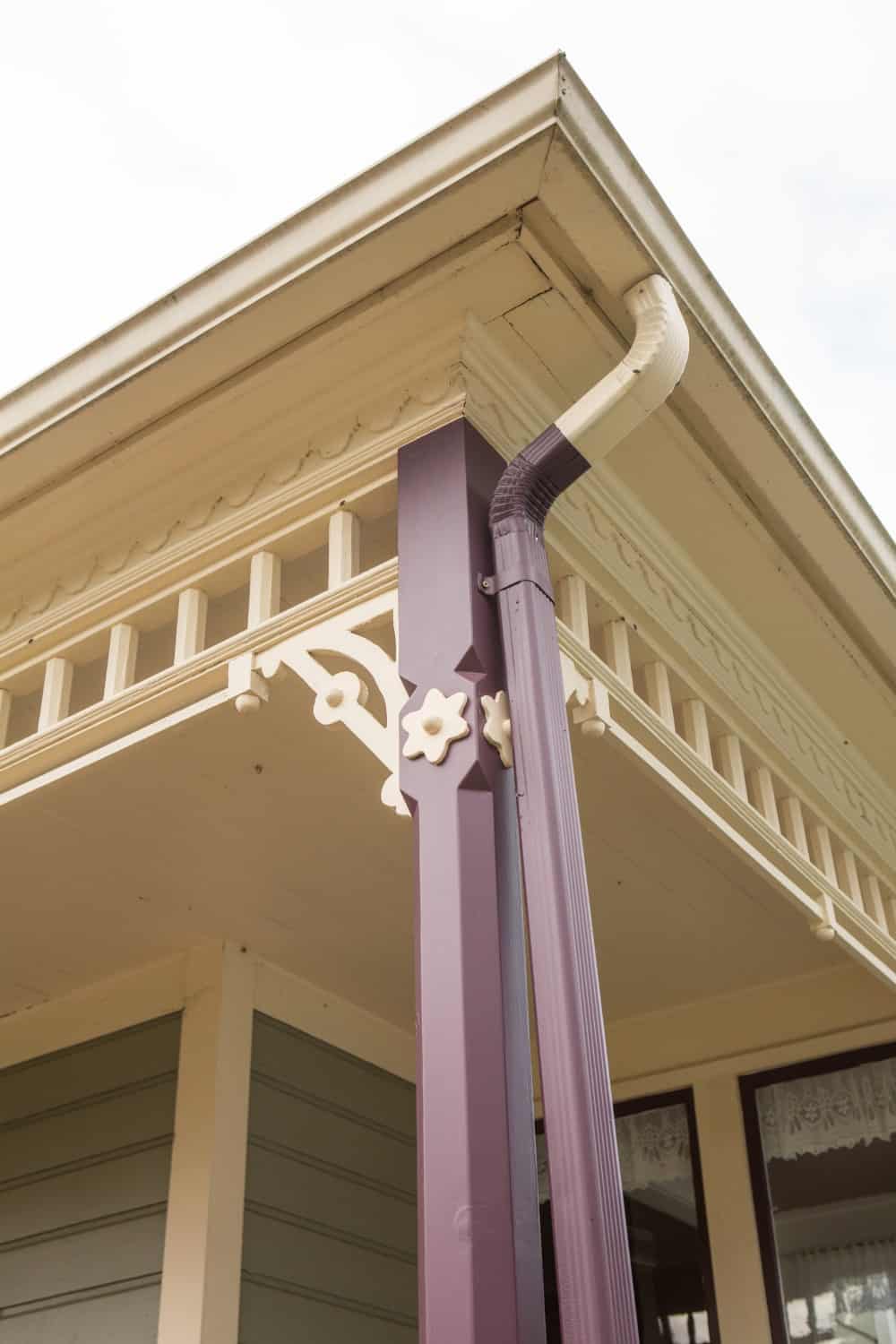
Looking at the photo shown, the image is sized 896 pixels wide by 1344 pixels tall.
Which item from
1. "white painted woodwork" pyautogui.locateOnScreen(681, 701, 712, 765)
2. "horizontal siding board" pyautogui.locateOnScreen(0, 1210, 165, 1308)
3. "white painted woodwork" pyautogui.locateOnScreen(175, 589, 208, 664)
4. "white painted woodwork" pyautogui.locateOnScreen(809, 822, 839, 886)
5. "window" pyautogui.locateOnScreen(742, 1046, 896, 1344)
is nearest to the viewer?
"white painted woodwork" pyautogui.locateOnScreen(175, 589, 208, 664)

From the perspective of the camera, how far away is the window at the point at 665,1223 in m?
4.31

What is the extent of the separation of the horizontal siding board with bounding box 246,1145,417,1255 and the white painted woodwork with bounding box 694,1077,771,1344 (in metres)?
0.95

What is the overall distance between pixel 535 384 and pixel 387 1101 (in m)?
2.64

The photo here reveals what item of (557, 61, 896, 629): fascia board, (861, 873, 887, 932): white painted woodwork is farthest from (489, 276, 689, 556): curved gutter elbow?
(861, 873, 887, 932): white painted woodwork

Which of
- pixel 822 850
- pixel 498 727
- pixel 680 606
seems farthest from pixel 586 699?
pixel 822 850

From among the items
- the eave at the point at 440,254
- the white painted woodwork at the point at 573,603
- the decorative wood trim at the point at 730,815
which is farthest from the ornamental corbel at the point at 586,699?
the eave at the point at 440,254

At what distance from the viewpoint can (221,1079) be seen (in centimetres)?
387

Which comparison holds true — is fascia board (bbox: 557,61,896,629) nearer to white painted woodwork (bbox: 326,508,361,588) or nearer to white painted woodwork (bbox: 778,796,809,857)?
white painted woodwork (bbox: 778,796,809,857)

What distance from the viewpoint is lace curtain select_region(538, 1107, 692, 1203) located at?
441 centimetres

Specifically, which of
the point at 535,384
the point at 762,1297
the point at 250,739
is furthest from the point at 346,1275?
the point at 535,384

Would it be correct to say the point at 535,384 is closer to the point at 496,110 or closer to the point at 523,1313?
the point at 496,110

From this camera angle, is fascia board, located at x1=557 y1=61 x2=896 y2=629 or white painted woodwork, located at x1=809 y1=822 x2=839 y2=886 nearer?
fascia board, located at x1=557 y1=61 x2=896 y2=629

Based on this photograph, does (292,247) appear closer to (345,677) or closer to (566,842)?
(345,677)

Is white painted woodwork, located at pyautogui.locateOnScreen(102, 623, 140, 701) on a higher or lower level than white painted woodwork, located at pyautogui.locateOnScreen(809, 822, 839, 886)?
higher
